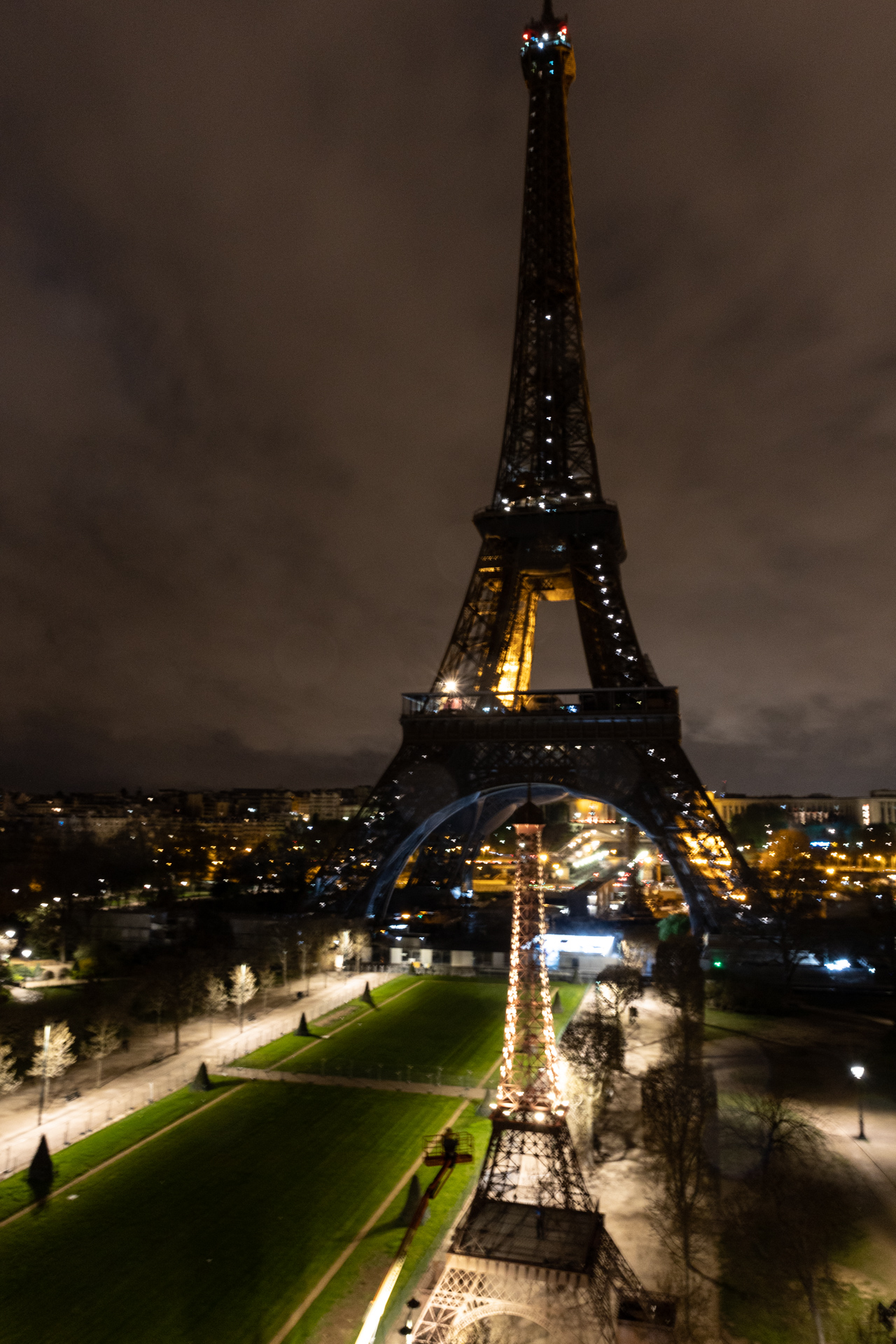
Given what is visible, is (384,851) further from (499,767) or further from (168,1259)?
(168,1259)

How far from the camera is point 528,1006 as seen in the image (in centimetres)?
1609

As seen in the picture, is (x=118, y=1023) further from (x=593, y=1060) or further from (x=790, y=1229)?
(x=790, y=1229)

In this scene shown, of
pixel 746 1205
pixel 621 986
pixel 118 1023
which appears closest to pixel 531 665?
pixel 621 986

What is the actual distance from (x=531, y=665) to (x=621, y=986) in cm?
2492

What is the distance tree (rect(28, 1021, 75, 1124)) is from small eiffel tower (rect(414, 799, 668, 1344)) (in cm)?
1435

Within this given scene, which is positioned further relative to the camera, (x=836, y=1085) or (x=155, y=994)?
(x=155, y=994)

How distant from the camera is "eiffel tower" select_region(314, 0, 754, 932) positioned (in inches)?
1606

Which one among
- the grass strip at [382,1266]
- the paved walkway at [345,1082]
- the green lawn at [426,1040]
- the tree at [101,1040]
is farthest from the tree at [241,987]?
the grass strip at [382,1266]

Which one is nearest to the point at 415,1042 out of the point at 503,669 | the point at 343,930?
the point at 343,930

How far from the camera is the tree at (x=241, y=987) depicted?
3167 cm

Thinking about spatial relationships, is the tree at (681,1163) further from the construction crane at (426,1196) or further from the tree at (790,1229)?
the construction crane at (426,1196)

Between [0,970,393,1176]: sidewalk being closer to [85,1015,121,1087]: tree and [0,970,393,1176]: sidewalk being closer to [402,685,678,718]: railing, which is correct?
[85,1015,121,1087]: tree

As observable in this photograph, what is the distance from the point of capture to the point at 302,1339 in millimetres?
13281

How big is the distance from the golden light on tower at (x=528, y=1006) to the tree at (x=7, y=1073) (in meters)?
15.5
